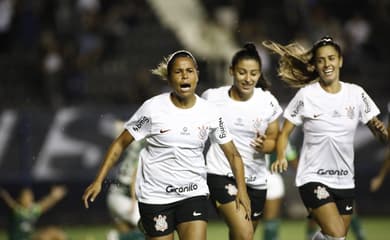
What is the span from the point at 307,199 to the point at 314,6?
1275 centimetres

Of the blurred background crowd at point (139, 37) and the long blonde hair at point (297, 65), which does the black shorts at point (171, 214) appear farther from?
the blurred background crowd at point (139, 37)

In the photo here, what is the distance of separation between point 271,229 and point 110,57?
8888mm

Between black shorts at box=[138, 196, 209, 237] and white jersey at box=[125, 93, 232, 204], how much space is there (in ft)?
0.18

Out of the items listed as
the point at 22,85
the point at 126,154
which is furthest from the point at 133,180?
the point at 22,85

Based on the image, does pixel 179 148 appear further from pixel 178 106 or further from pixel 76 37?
pixel 76 37

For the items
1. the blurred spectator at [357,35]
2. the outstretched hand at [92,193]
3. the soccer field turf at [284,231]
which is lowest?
→ the soccer field turf at [284,231]

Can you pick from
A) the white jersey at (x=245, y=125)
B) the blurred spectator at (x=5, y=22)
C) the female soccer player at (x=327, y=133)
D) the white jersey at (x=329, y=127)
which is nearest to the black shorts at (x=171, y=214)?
the white jersey at (x=245, y=125)

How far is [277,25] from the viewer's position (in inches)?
967

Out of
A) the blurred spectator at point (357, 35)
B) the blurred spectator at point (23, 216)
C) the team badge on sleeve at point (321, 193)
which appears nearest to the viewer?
the team badge on sleeve at point (321, 193)

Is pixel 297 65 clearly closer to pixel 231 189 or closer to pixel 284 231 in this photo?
pixel 231 189

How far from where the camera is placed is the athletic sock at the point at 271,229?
14789mm

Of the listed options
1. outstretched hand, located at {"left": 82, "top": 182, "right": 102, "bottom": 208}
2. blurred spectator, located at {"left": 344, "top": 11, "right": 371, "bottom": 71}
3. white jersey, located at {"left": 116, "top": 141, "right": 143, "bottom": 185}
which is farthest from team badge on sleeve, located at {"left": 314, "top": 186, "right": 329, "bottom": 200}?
blurred spectator, located at {"left": 344, "top": 11, "right": 371, "bottom": 71}

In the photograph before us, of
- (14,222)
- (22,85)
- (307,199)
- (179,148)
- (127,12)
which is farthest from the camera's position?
(127,12)

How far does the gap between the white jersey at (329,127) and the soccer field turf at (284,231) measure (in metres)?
5.96
